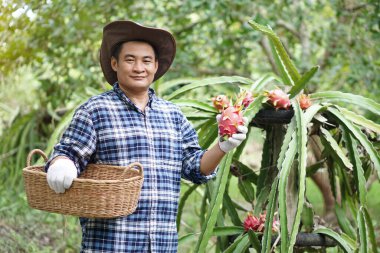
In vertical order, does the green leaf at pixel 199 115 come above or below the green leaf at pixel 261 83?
below

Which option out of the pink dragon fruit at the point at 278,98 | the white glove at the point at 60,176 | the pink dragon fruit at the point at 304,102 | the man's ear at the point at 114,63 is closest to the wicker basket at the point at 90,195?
the white glove at the point at 60,176

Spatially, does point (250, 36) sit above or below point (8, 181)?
above

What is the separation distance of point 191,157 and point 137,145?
209 millimetres

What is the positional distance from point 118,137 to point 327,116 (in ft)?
3.40

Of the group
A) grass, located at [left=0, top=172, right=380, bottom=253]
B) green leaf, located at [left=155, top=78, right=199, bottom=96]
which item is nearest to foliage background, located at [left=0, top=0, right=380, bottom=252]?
grass, located at [left=0, top=172, right=380, bottom=253]

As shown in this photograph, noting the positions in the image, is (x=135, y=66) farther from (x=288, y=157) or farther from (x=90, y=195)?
(x=288, y=157)

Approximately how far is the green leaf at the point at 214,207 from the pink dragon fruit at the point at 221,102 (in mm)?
202

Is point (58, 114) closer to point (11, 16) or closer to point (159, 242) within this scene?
point (11, 16)

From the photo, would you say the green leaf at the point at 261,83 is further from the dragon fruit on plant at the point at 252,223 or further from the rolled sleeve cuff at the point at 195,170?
the rolled sleeve cuff at the point at 195,170

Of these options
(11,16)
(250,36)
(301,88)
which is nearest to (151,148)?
(301,88)

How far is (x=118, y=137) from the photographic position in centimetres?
229

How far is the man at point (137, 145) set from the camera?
2258mm

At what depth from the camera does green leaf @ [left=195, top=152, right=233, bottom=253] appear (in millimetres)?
2699

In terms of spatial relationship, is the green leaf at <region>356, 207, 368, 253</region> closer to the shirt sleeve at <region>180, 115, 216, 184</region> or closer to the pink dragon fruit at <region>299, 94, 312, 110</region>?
the pink dragon fruit at <region>299, 94, 312, 110</region>
